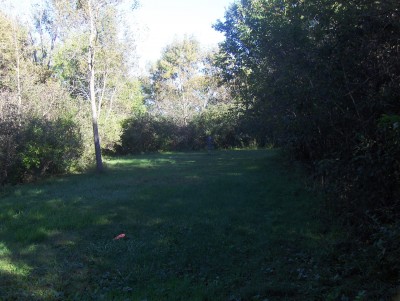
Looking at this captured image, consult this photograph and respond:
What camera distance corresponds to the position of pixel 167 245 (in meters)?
6.16

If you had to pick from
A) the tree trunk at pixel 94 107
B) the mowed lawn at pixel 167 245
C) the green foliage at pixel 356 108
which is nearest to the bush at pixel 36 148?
the tree trunk at pixel 94 107

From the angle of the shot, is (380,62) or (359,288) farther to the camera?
(380,62)

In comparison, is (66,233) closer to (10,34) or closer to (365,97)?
(365,97)

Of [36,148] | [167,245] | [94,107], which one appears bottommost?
[167,245]

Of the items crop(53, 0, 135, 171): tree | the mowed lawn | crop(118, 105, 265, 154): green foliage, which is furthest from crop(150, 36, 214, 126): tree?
the mowed lawn

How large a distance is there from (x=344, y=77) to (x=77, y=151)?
14.0 m

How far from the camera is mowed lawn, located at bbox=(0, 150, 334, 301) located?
4547 millimetres

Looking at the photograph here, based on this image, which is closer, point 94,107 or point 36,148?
point 36,148

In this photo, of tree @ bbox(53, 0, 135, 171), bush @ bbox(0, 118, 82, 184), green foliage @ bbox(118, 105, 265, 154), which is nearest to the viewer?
bush @ bbox(0, 118, 82, 184)

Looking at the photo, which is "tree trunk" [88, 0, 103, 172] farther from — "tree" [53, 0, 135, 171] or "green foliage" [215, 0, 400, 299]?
"green foliage" [215, 0, 400, 299]

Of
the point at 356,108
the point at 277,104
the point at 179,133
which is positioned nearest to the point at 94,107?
the point at 277,104

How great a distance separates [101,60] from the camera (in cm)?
2081

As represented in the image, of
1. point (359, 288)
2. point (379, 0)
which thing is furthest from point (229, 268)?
point (379, 0)

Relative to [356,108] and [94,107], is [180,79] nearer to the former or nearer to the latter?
[94,107]
